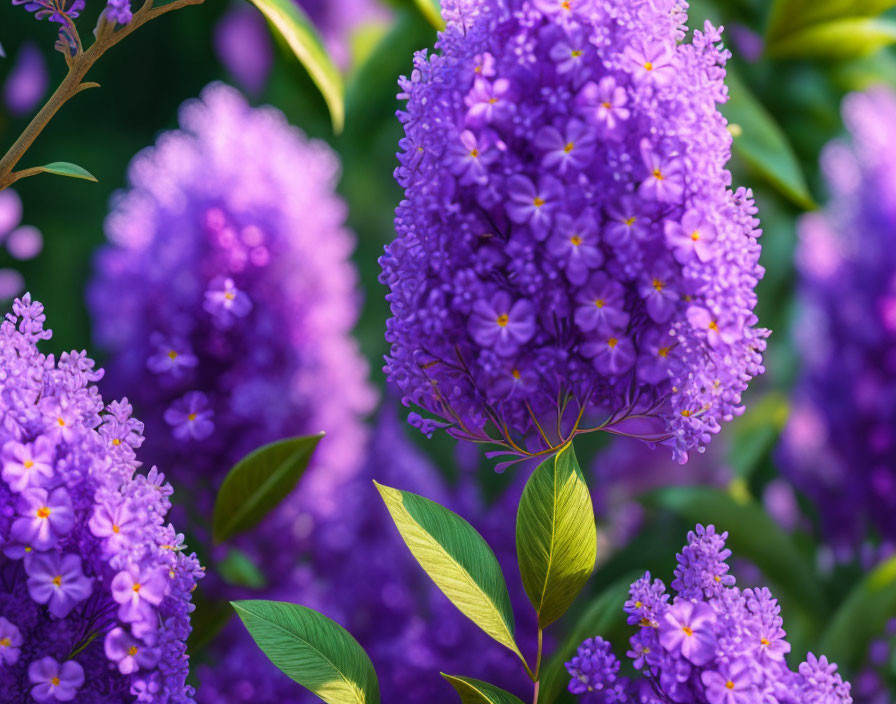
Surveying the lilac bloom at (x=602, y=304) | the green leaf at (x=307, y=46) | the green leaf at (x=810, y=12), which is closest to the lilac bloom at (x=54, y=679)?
the lilac bloom at (x=602, y=304)

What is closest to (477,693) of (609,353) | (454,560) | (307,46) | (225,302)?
(454,560)

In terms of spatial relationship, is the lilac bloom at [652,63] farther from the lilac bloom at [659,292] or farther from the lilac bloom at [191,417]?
the lilac bloom at [191,417]

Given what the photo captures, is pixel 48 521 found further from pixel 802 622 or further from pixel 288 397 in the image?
pixel 802 622

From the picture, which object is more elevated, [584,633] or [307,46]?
[307,46]

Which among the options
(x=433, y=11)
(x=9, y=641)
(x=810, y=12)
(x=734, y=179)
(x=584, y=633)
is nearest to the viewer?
(x=9, y=641)

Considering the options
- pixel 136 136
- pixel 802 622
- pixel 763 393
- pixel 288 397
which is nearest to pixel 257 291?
pixel 288 397

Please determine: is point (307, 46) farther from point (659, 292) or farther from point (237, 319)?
point (659, 292)

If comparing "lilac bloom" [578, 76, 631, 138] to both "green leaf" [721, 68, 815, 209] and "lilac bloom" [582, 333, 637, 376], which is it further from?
"green leaf" [721, 68, 815, 209]

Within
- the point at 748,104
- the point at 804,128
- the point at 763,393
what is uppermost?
the point at 748,104
